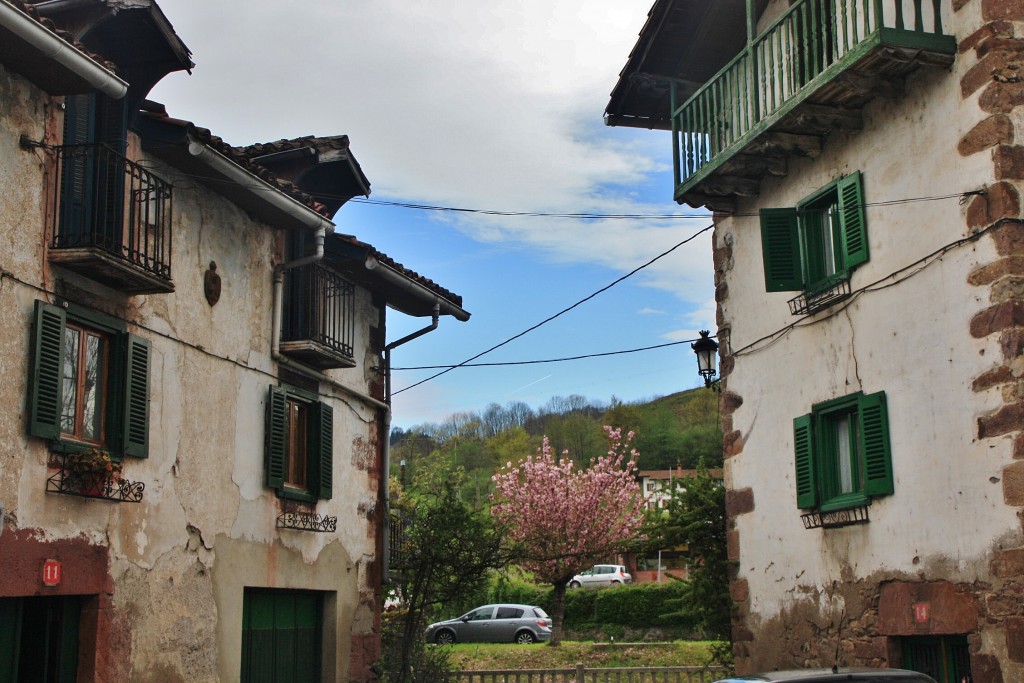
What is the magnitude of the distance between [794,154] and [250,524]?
7.78 metres

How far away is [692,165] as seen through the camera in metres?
15.0

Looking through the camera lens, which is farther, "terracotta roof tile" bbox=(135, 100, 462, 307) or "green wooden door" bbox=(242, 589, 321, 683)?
"green wooden door" bbox=(242, 589, 321, 683)

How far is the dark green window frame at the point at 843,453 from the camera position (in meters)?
12.1

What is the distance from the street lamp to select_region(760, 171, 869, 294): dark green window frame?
222cm

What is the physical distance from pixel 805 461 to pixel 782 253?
95.8 inches

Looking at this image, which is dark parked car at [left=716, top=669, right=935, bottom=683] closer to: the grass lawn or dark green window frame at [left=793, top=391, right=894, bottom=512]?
dark green window frame at [left=793, top=391, right=894, bottom=512]

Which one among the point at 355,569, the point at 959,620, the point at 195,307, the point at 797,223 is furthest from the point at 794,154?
the point at 355,569

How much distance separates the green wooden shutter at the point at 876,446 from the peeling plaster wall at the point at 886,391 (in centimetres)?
10

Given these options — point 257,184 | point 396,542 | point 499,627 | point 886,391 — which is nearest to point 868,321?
point 886,391

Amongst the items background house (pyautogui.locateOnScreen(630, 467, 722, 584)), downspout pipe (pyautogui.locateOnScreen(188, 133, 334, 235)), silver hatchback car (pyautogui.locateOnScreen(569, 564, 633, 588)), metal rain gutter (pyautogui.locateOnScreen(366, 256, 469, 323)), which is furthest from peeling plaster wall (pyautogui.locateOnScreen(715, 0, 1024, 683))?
silver hatchback car (pyautogui.locateOnScreen(569, 564, 633, 588))

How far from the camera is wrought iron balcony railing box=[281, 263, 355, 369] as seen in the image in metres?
15.0

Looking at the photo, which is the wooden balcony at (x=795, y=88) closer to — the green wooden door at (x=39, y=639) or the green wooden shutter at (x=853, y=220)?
the green wooden shutter at (x=853, y=220)

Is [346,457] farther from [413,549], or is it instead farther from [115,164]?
[115,164]

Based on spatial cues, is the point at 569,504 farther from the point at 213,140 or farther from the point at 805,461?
the point at 213,140
